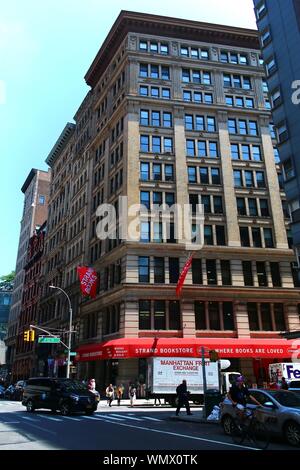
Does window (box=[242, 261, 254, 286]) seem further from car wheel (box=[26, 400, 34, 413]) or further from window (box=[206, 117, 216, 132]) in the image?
car wheel (box=[26, 400, 34, 413])

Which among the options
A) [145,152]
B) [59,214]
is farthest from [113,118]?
[59,214]

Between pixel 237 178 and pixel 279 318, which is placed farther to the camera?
pixel 237 178

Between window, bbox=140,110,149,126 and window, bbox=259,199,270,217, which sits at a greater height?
window, bbox=140,110,149,126

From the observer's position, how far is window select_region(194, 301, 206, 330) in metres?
37.6

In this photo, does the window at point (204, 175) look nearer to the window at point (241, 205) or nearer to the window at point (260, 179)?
the window at point (241, 205)

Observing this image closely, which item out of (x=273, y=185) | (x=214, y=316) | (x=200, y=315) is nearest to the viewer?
(x=200, y=315)

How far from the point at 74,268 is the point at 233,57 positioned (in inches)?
1331

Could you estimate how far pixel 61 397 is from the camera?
21.8 metres

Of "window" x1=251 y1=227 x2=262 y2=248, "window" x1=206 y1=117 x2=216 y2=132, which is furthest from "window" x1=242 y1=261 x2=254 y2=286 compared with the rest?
"window" x1=206 y1=117 x2=216 y2=132

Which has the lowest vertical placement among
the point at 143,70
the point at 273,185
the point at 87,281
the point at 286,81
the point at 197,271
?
the point at 87,281

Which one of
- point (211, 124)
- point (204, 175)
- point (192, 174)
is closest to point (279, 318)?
point (204, 175)

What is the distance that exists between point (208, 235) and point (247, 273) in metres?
5.36

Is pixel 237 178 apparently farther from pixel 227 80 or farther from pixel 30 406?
pixel 30 406
